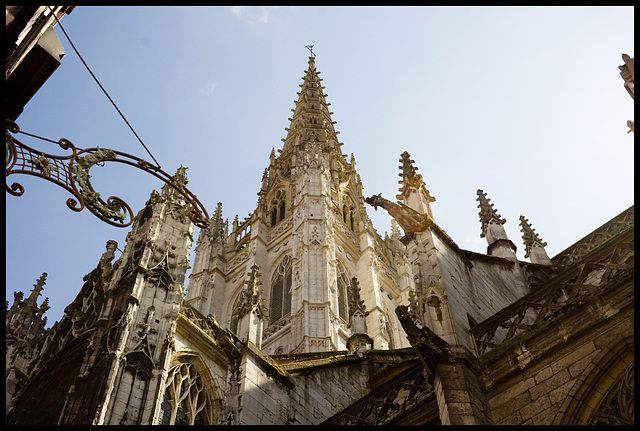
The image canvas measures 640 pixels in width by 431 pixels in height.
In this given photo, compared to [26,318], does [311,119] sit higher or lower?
higher

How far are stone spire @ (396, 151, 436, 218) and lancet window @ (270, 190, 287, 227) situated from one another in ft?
71.7

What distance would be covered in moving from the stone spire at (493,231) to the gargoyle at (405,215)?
3.20 m

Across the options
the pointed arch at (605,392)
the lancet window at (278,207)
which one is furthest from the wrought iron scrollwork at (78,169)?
the lancet window at (278,207)

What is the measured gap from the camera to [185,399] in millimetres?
12312

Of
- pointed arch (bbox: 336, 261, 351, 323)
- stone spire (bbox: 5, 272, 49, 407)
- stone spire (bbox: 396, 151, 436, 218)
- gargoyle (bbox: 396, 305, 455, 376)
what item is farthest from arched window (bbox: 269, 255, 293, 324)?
gargoyle (bbox: 396, 305, 455, 376)

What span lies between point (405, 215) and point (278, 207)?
25432 millimetres

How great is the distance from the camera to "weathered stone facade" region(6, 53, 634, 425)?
8039mm

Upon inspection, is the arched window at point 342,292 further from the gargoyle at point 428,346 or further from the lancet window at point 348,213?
the gargoyle at point 428,346

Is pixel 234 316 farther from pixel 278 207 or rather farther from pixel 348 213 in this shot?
pixel 348 213

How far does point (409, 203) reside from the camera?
44.7ft

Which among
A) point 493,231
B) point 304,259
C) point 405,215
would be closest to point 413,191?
point 405,215

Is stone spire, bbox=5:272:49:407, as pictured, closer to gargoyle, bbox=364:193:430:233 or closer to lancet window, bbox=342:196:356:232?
gargoyle, bbox=364:193:430:233
